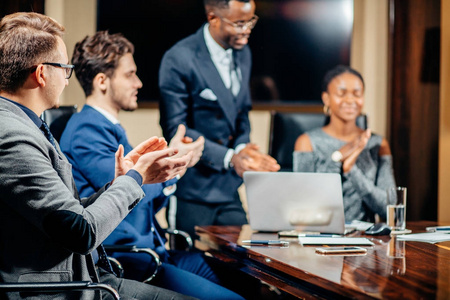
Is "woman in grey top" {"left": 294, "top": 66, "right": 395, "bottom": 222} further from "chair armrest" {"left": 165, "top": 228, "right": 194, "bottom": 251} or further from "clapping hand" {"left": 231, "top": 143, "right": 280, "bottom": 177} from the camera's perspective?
"chair armrest" {"left": 165, "top": 228, "right": 194, "bottom": 251}

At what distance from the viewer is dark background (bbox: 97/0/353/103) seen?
3504 millimetres

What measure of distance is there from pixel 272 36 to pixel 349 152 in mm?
1163

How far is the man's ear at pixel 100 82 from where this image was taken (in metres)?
2.45

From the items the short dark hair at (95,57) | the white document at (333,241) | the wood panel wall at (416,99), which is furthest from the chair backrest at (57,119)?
the wood panel wall at (416,99)

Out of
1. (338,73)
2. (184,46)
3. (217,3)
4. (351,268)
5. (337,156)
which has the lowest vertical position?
(351,268)

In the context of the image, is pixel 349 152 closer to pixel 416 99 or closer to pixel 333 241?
pixel 416 99

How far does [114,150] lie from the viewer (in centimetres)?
223

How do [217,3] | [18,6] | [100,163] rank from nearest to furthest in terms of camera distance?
[100,163] → [18,6] → [217,3]

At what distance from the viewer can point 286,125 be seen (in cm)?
325

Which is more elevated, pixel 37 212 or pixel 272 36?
pixel 272 36

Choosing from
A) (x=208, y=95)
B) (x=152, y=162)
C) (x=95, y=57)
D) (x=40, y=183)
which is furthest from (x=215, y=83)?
(x=40, y=183)

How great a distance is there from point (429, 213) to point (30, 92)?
10.4 ft

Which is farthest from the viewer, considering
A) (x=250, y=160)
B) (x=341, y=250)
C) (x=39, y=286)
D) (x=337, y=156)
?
(x=250, y=160)

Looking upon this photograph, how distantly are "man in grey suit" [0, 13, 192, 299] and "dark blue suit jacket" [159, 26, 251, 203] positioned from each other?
167 cm
